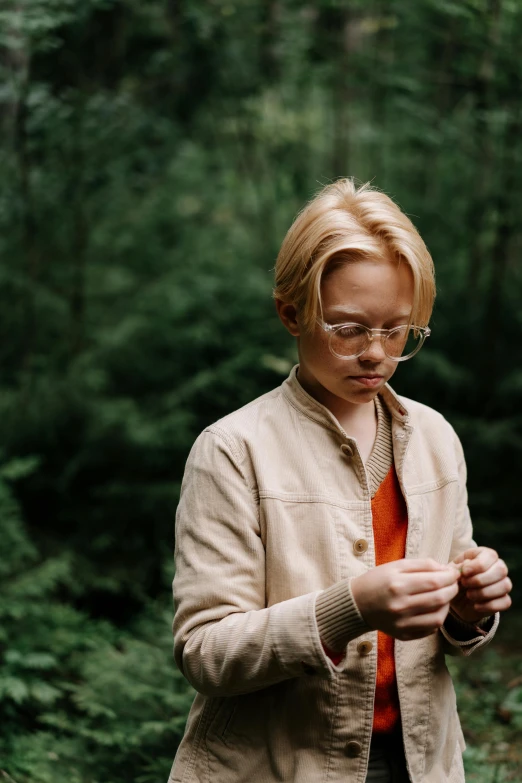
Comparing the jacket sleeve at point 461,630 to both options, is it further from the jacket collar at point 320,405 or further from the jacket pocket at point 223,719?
the jacket pocket at point 223,719

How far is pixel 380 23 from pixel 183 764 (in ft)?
22.9

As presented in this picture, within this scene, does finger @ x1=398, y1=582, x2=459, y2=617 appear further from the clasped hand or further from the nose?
the nose

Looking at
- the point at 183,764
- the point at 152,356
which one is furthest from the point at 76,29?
the point at 183,764

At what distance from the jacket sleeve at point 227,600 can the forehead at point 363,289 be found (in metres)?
0.37

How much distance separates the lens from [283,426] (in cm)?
178

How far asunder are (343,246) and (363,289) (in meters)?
0.10

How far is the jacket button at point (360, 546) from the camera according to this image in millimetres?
1683

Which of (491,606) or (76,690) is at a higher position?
(491,606)

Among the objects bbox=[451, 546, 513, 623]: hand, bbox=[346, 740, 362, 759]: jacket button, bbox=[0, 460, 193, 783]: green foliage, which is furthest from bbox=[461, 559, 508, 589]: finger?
bbox=[0, 460, 193, 783]: green foliage

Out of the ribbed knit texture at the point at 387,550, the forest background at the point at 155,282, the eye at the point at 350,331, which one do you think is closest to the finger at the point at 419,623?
the ribbed knit texture at the point at 387,550

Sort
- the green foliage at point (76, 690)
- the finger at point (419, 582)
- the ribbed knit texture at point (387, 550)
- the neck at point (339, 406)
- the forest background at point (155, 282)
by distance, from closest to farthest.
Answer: the finger at point (419, 582) < the ribbed knit texture at point (387, 550) < the neck at point (339, 406) < the green foliage at point (76, 690) < the forest background at point (155, 282)

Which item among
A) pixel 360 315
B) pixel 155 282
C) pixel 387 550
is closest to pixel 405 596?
pixel 387 550

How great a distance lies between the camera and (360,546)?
5.52 ft

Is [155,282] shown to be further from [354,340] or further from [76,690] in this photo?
[354,340]
